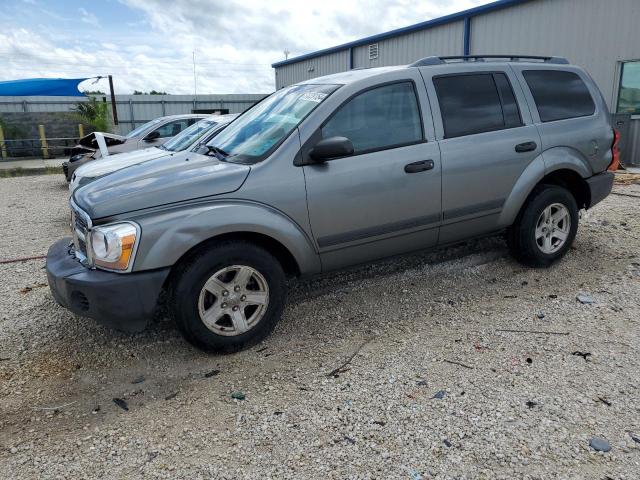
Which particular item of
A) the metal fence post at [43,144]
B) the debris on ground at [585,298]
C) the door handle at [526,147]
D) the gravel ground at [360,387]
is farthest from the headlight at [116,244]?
the metal fence post at [43,144]

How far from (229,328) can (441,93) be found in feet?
8.20

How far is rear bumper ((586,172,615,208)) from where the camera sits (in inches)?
192

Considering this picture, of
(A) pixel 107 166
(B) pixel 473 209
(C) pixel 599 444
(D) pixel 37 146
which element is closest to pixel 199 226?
(B) pixel 473 209

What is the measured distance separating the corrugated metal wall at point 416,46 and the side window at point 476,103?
11.5m

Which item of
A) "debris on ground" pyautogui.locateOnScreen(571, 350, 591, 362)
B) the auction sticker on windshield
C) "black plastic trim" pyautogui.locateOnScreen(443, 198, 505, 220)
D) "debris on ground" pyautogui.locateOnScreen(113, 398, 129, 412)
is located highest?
the auction sticker on windshield

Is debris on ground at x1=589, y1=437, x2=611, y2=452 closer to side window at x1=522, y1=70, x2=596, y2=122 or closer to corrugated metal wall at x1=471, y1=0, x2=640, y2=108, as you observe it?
side window at x1=522, y1=70, x2=596, y2=122

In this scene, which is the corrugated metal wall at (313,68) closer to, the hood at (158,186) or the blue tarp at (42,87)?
the blue tarp at (42,87)

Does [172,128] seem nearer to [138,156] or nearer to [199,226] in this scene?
[138,156]

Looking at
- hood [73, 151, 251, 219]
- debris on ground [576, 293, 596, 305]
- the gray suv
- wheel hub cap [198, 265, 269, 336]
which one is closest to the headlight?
the gray suv

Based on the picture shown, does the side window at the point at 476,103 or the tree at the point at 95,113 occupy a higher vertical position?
the tree at the point at 95,113

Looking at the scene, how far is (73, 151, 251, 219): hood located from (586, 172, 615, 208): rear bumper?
11.1 feet

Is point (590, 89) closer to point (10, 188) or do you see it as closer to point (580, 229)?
point (580, 229)

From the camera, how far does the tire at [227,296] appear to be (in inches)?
130

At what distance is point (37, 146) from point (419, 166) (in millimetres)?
21210
